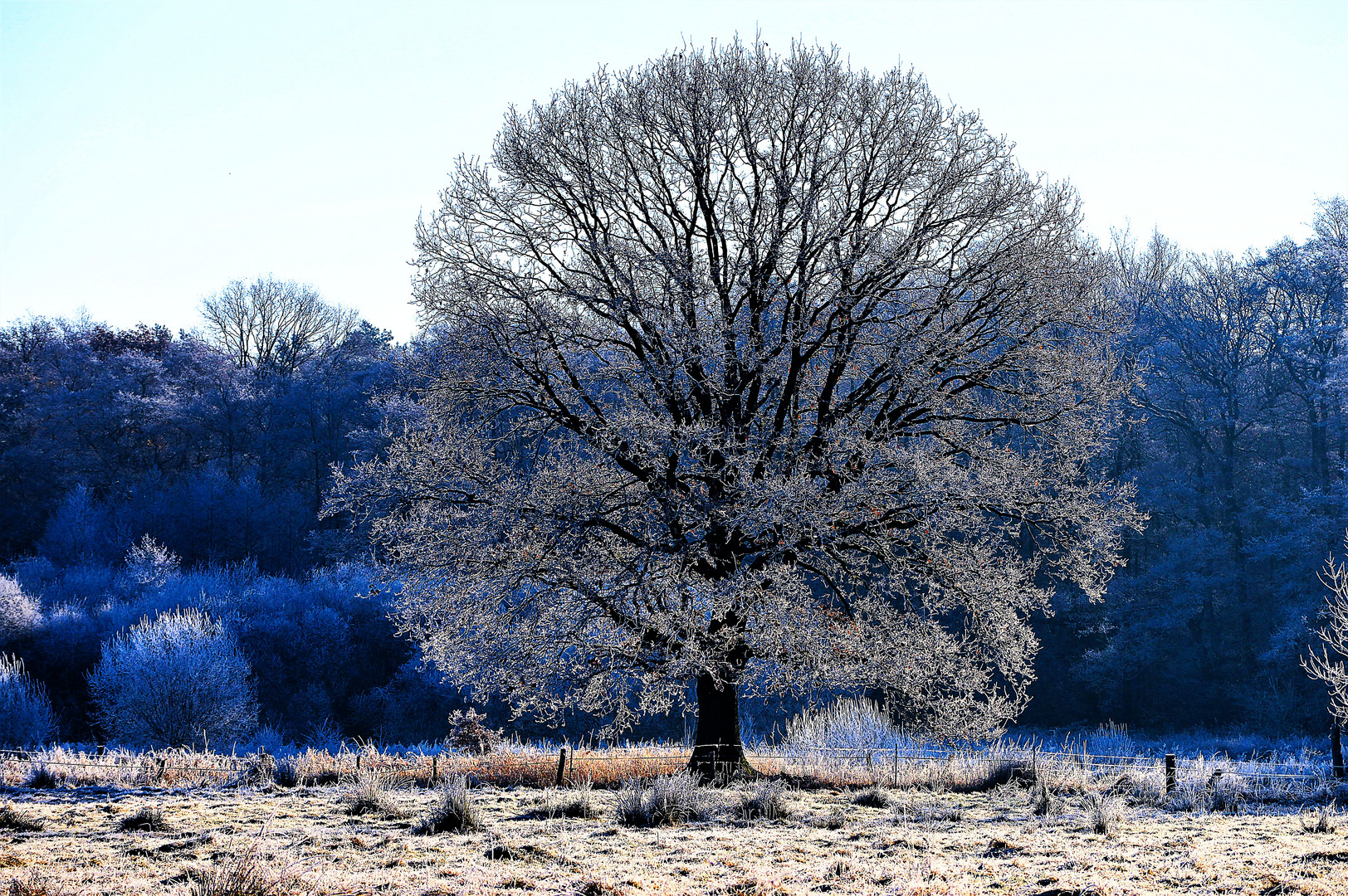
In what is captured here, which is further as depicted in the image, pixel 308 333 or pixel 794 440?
pixel 308 333

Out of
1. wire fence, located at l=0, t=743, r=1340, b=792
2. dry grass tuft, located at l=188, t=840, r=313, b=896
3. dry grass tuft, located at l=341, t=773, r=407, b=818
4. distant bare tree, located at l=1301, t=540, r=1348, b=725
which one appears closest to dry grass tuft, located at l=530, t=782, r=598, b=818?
dry grass tuft, located at l=341, t=773, r=407, b=818

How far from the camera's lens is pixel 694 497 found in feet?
40.5

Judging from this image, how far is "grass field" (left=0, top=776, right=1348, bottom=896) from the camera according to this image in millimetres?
6969

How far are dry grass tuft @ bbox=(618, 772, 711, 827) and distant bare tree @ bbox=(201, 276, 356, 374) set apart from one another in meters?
48.8

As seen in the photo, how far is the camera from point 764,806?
1081 cm

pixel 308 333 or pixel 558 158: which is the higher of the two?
pixel 308 333

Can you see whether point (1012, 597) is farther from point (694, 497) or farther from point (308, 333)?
point (308, 333)

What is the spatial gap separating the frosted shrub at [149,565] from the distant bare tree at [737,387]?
28.2 meters

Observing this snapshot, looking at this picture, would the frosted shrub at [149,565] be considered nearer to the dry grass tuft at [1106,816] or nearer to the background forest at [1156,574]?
the background forest at [1156,574]

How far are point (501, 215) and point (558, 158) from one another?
116cm

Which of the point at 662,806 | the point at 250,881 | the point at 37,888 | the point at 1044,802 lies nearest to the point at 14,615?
the point at 662,806

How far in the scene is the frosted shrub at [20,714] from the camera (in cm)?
2670

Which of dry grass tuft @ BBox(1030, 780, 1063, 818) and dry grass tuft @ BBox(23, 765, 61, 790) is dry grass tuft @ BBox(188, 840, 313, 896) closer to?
dry grass tuft @ BBox(23, 765, 61, 790)

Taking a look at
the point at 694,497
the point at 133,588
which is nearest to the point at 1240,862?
the point at 694,497
